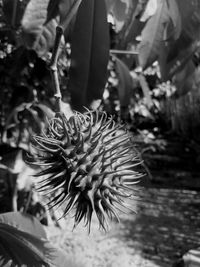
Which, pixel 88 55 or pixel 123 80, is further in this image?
pixel 123 80

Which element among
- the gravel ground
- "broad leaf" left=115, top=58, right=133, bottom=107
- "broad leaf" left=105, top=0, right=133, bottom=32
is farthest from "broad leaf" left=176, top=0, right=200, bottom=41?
the gravel ground

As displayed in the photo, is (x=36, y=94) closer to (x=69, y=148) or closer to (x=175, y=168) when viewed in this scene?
(x=69, y=148)

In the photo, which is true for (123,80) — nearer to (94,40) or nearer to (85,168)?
(94,40)

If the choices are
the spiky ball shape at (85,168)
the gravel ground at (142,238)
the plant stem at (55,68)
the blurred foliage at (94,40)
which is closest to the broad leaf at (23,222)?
the blurred foliage at (94,40)

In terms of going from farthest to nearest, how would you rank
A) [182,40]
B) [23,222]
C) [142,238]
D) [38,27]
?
1. [142,238]
2. [23,222]
3. [182,40]
4. [38,27]

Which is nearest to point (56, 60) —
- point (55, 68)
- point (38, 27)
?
point (55, 68)

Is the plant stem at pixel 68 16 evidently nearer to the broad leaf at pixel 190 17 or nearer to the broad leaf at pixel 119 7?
the broad leaf at pixel 119 7

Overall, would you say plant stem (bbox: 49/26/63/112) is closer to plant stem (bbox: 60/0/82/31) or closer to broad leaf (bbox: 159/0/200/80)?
plant stem (bbox: 60/0/82/31)
